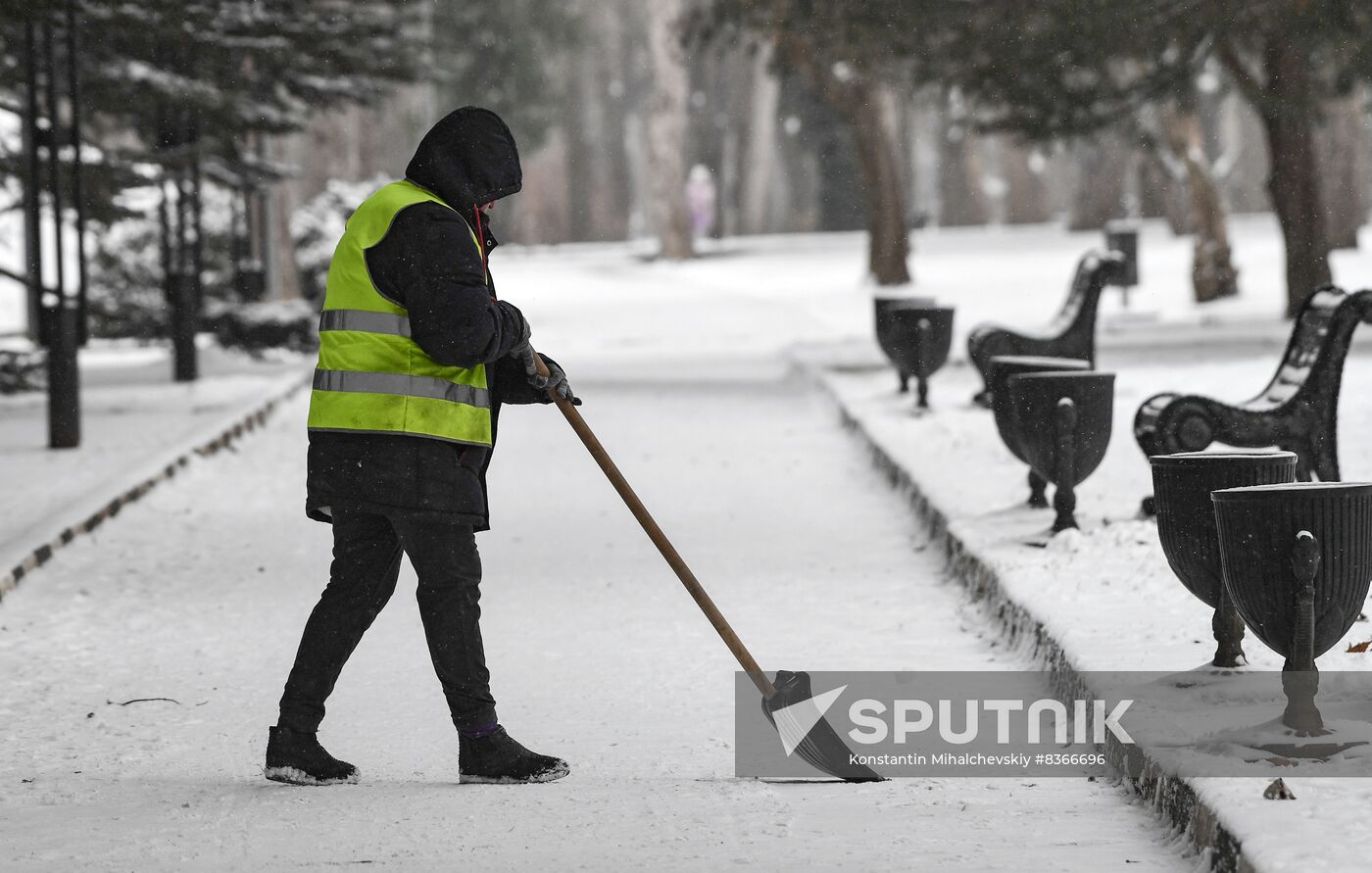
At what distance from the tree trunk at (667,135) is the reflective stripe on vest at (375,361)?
42.2m

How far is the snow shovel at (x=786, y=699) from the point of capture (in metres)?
5.59

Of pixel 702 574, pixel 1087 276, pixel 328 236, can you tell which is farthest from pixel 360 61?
pixel 702 574

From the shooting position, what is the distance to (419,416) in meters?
5.25

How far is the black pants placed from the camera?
208 inches

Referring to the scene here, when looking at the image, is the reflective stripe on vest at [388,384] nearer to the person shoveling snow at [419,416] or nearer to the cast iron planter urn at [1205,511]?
the person shoveling snow at [419,416]

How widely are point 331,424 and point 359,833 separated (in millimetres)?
993

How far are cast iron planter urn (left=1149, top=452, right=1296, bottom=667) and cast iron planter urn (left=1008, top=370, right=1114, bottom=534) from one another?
9.13 feet

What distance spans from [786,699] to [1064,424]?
3.57 m

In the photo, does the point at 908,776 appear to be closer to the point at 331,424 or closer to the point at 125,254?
the point at 331,424

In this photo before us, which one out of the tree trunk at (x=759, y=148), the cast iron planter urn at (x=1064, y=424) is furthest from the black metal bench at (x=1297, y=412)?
the tree trunk at (x=759, y=148)

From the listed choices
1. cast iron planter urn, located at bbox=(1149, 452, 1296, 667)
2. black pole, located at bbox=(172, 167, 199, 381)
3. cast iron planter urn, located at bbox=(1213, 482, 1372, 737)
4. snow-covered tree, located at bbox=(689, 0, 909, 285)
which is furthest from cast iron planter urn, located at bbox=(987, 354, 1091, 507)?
snow-covered tree, located at bbox=(689, 0, 909, 285)

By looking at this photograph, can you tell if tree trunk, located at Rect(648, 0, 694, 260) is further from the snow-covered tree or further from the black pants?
the black pants

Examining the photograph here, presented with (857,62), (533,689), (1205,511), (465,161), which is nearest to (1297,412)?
(1205,511)

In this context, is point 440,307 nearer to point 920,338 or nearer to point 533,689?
point 533,689
